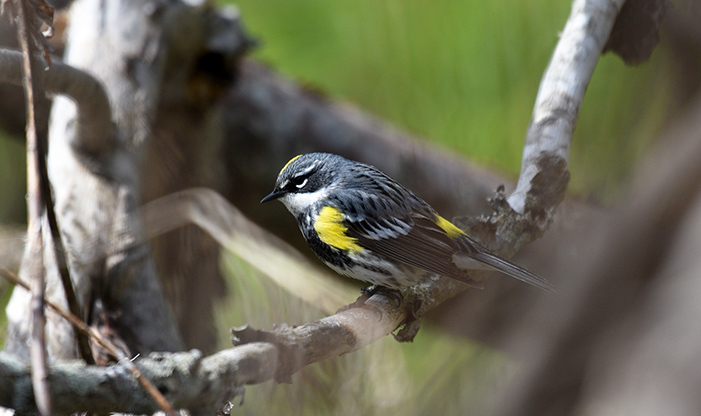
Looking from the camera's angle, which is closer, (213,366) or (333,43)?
(213,366)

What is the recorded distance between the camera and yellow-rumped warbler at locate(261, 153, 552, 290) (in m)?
1.20

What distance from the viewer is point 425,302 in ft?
3.67

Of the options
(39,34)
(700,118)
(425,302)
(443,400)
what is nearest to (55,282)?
(39,34)

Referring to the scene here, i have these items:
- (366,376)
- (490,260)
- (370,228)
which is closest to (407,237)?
(370,228)

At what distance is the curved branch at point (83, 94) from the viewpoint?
3.53ft

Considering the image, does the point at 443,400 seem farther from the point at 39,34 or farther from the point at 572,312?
the point at 39,34

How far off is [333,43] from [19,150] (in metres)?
1.46

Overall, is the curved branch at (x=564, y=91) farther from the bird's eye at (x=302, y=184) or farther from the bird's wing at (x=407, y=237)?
the bird's eye at (x=302, y=184)

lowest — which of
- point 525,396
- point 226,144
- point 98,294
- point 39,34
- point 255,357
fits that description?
point 98,294

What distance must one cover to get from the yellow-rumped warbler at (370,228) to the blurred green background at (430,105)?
0.53 ft

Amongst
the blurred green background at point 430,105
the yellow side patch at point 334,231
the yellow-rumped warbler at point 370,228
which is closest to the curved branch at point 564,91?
the blurred green background at point 430,105

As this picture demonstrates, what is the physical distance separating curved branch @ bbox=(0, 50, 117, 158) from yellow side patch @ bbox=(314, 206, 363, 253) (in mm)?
606

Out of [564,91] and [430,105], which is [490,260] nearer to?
[564,91]

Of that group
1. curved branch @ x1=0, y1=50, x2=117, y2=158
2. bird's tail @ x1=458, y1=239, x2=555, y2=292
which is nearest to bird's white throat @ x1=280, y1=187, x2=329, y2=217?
bird's tail @ x1=458, y1=239, x2=555, y2=292
